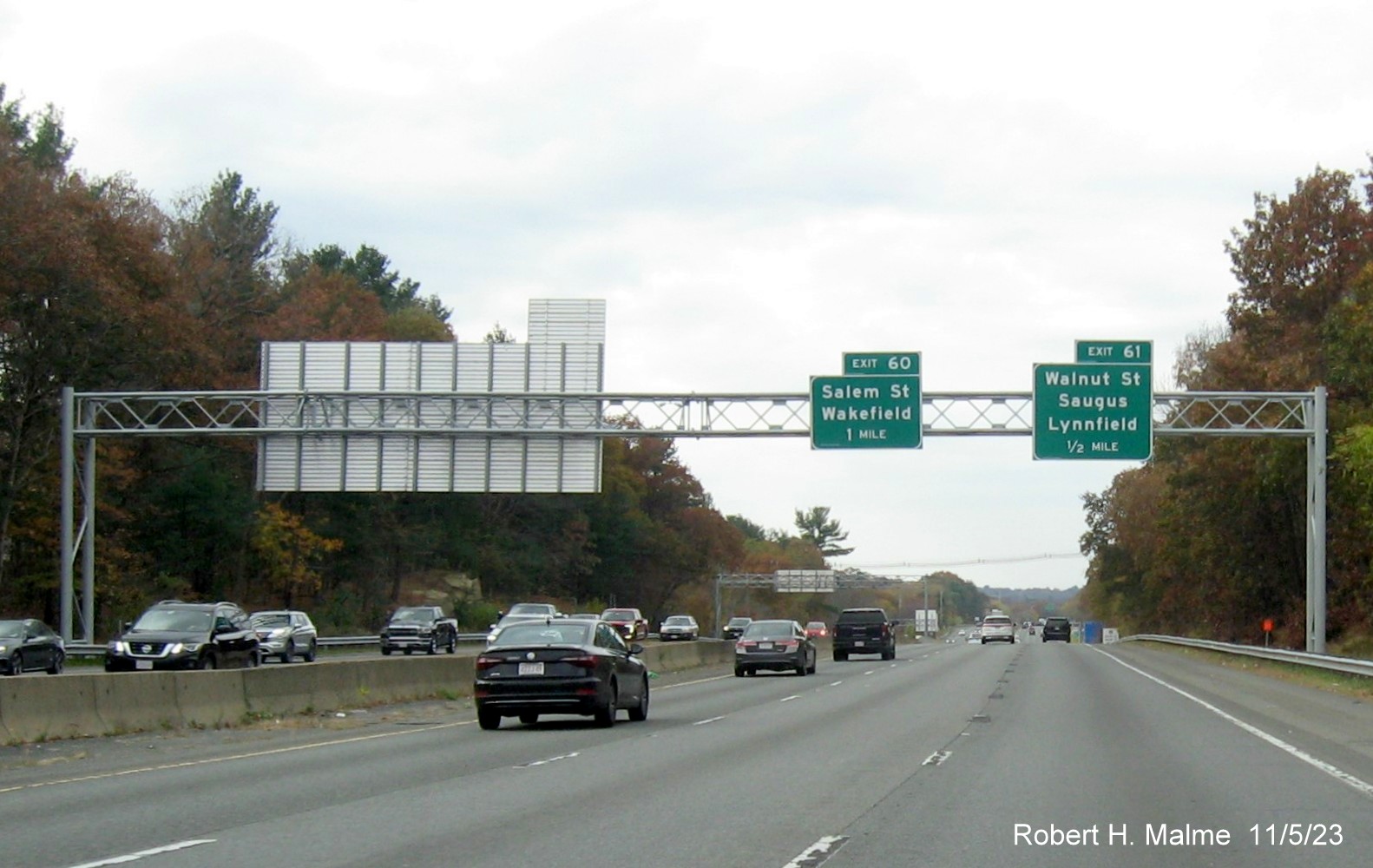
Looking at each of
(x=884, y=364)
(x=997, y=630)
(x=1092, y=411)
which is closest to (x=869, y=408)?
(x=884, y=364)

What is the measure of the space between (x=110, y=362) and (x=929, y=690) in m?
28.5

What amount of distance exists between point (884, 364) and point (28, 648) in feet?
68.2

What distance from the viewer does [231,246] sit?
7619 centimetres

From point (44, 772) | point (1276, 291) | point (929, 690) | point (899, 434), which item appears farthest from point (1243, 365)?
point (44, 772)

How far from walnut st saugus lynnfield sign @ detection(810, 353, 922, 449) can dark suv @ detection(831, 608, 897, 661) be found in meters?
19.6

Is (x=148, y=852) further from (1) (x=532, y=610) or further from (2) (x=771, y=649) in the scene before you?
(1) (x=532, y=610)

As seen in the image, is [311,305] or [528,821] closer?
[528,821]

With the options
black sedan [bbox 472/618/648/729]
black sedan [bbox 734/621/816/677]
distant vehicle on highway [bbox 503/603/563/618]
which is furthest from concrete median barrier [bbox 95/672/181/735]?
distant vehicle on highway [bbox 503/603/563/618]

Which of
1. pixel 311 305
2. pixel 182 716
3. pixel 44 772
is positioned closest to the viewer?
pixel 44 772

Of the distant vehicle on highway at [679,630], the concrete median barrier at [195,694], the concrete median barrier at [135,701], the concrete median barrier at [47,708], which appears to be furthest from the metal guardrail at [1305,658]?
the distant vehicle on highway at [679,630]

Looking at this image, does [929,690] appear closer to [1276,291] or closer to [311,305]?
[1276,291]

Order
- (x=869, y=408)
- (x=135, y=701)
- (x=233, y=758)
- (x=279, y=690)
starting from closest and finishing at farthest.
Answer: (x=233, y=758), (x=135, y=701), (x=279, y=690), (x=869, y=408)

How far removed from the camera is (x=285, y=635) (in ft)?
141

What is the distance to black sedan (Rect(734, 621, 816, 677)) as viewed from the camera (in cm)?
4297
